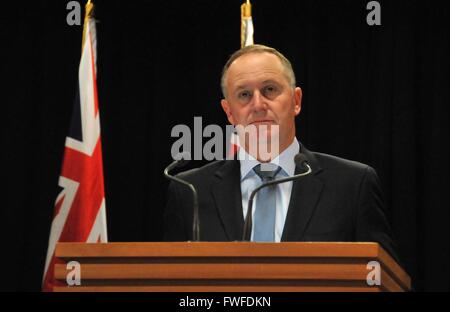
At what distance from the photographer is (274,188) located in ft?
10.1

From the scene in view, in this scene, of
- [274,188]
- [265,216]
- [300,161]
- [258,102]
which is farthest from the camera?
[258,102]

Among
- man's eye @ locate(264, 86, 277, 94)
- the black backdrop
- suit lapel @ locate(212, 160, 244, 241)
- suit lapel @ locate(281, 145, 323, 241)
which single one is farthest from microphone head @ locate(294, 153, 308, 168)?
the black backdrop

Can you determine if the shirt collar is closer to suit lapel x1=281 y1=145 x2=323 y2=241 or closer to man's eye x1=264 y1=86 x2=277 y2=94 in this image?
suit lapel x1=281 y1=145 x2=323 y2=241

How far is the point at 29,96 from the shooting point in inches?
222

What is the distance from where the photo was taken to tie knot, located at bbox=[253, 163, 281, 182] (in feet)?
10.2

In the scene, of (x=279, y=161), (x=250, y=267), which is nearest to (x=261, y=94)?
(x=279, y=161)

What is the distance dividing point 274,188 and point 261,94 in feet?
1.31

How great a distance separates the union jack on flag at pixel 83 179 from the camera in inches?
179

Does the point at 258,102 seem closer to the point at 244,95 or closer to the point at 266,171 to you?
the point at 244,95

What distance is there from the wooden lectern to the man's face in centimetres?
109
